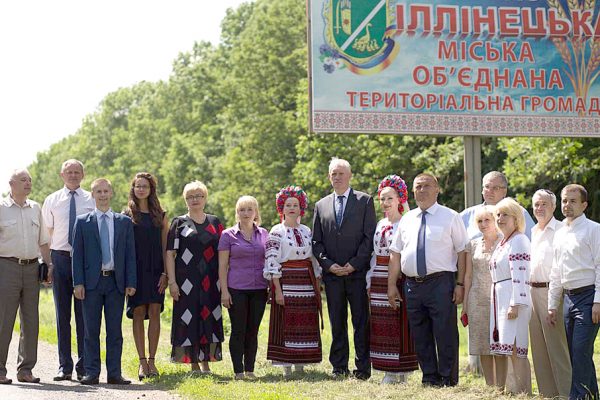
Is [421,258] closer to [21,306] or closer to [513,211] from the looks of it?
[513,211]

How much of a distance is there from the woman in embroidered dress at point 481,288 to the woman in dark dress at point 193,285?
104 inches

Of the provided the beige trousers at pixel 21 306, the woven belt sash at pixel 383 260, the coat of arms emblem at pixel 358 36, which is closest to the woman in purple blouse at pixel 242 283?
the woven belt sash at pixel 383 260

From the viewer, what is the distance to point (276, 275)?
9.45m

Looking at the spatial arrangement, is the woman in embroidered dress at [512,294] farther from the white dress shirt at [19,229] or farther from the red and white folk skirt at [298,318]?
the white dress shirt at [19,229]

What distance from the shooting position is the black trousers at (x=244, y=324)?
31.3ft

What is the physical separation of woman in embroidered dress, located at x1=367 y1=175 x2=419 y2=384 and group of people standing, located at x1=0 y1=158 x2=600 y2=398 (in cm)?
1

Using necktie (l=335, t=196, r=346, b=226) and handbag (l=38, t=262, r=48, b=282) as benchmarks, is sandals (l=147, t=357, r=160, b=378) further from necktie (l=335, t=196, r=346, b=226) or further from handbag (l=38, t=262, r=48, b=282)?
necktie (l=335, t=196, r=346, b=226)

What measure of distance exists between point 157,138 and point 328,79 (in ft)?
129

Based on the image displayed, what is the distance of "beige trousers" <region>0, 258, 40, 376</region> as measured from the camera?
9297 millimetres

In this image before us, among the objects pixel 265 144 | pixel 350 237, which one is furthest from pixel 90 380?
pixel 265 144

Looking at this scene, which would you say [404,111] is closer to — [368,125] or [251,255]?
[368,125]

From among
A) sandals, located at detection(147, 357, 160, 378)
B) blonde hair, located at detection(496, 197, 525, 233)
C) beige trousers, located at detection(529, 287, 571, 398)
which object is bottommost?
sandals, located at detection(147, 357, 160, 378)

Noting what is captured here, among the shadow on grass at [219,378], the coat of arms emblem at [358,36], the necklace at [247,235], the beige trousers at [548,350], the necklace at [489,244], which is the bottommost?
the shadow on grass at [219,378]

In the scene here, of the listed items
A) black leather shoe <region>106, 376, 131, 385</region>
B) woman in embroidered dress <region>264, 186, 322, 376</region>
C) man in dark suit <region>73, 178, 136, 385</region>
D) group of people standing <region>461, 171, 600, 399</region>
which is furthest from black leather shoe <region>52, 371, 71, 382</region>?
group of people standing <region>461, 171, 600, 399</region>
